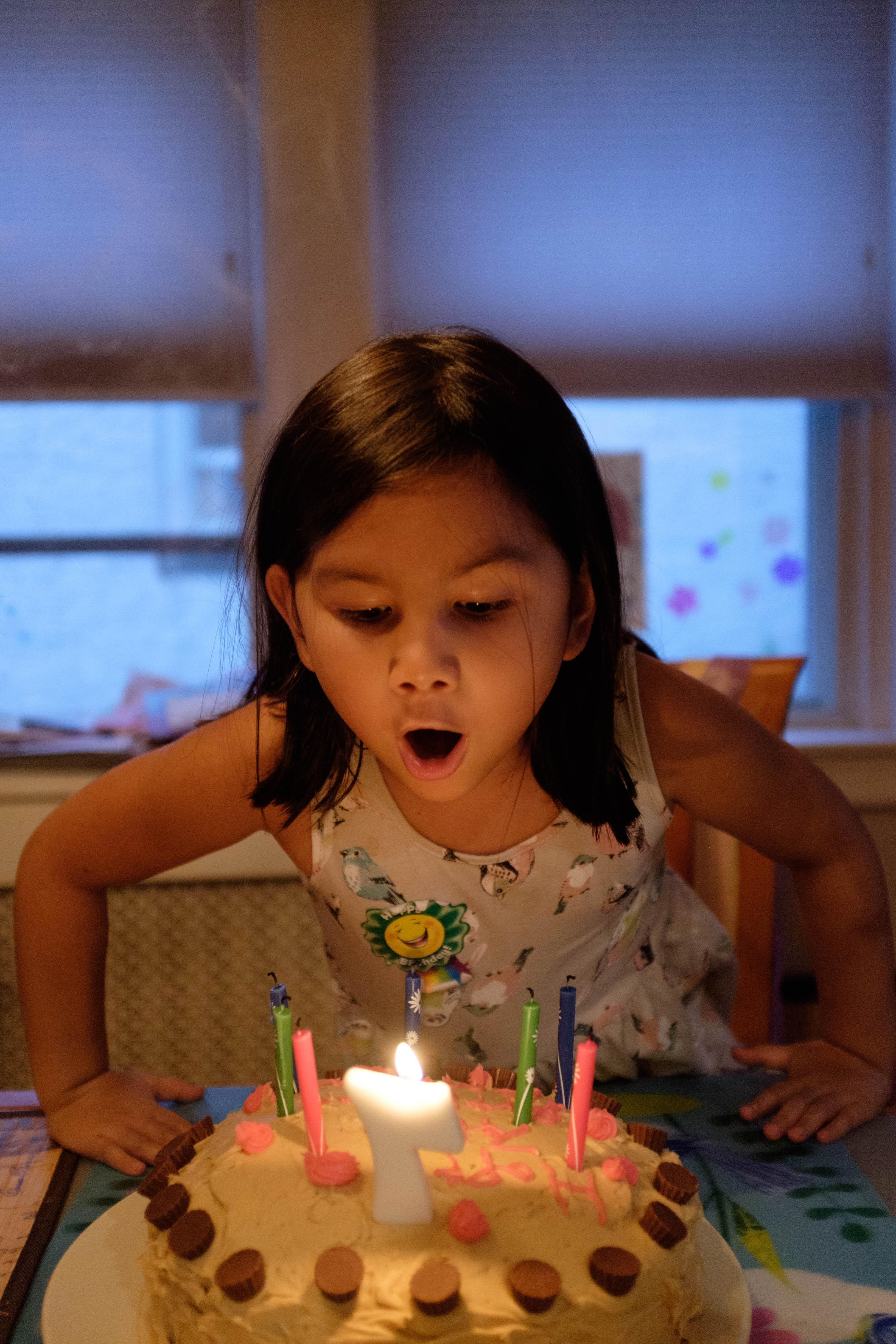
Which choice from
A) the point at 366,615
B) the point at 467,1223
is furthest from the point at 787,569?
the point at 467,1223

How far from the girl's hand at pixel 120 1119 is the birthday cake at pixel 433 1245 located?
175mm

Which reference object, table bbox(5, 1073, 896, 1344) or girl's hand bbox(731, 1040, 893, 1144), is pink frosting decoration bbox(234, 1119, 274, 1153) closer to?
table bbox(5, 1073, 896, 1344)

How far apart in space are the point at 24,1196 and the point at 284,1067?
0.75 feet

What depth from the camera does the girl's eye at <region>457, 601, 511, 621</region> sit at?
73cm

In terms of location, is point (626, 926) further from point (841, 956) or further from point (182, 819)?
point (182, 819)

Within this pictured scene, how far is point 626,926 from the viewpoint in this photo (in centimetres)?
111

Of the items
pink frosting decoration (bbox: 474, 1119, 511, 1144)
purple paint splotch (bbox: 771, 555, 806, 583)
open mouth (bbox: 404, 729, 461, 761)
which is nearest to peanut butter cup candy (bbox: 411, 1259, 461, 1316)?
pink frosting decoration (bbox: 474, 1119, 511, 1144)

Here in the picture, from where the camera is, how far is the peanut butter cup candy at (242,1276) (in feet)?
1.69

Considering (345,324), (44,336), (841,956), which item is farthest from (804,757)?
(44,336)

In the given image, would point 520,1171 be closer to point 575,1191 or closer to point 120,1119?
point 575,1191

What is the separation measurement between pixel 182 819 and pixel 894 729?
1.83m

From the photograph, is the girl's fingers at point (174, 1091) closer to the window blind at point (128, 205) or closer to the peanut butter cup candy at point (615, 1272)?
the peanut butter cup candy at point (615, 1272)

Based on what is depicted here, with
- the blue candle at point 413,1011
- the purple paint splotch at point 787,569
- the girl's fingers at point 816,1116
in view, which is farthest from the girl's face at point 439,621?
the purple paint splotch at point 787,569

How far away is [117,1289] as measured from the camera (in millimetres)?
598
